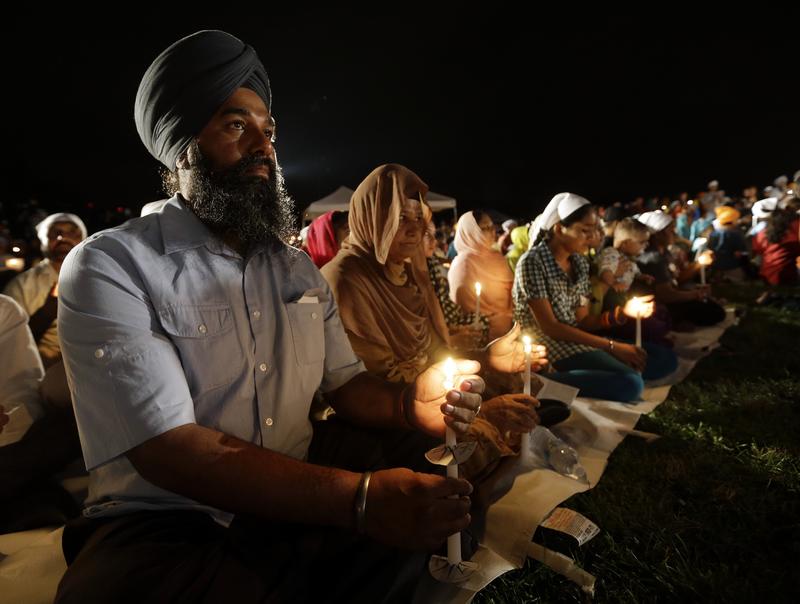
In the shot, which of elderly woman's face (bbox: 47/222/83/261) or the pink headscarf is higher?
elderly woman's face (bbox: 47/222/83/261)

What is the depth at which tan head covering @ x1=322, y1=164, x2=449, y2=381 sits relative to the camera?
3012mm

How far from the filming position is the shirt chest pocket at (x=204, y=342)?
1614 millimetres

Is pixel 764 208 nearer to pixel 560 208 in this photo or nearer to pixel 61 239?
pixel 560 208

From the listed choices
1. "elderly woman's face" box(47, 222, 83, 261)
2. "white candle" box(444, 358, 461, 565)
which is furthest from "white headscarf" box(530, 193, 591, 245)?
"elderly woman's face" box(47, 222, 83, 261)

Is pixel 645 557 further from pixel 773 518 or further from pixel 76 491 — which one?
pixel 76 491

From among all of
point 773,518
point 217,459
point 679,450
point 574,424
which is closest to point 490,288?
point 574,424

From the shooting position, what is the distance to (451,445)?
1.58 m

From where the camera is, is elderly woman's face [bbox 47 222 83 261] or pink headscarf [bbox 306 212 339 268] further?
pink headscarf [bbox 306 212 339 268]

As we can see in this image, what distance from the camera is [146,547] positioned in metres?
1.45

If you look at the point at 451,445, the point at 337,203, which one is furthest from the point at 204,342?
the point at 337,203

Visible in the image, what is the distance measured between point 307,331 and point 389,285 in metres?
1.34

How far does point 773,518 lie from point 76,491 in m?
3.86

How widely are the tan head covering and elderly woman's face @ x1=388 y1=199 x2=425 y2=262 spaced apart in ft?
0.18

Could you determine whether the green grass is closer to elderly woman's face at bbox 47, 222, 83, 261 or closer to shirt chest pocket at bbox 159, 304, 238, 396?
shirt chest pocket at bbox 159, 304, 238, 396
